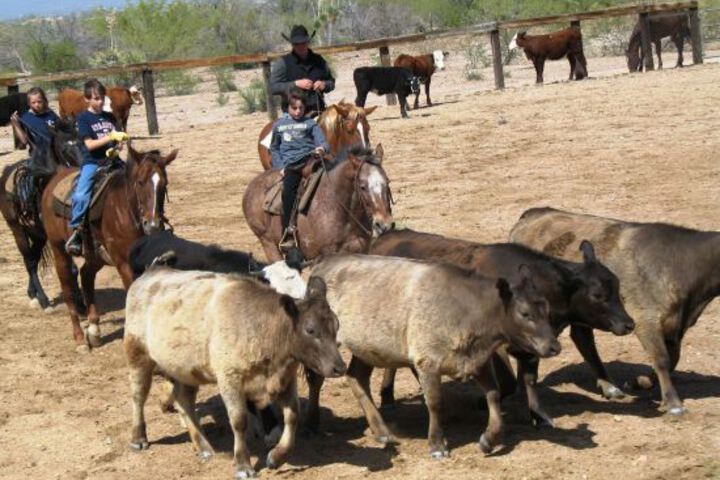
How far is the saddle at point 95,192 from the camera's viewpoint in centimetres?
1139

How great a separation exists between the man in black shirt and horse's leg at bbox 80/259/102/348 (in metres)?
2.64

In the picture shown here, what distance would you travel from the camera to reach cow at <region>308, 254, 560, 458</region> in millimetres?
7691

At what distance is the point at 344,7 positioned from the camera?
5631cm

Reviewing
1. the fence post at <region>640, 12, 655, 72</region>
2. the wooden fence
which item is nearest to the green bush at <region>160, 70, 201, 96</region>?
the wooden fence

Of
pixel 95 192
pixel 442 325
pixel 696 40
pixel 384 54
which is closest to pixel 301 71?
pixel 95 192

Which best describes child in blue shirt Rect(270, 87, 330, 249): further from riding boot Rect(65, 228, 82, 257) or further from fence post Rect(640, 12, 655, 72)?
fence post Rect(640, 12, 655, 72)

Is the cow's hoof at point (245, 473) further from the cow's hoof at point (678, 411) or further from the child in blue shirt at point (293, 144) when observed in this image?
the child in blue shirt at point (293, 144)

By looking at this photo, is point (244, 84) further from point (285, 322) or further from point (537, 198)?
point (285, 322)

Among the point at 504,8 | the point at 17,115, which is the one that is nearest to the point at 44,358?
the point at 17,115

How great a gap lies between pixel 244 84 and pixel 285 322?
3046 centimetres

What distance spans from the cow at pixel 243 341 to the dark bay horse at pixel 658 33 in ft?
75.3

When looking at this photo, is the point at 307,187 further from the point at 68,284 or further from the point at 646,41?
the point at 646,41

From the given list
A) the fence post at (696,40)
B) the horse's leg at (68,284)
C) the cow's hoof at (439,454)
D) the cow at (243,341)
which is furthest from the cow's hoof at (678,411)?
the fence post at (696,40)

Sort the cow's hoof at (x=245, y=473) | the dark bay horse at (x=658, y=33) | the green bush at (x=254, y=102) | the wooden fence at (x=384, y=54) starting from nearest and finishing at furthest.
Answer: the cow's hoof at (x=245, y=473), the wooden fence at (x=384, y=54), the green bush at (x=254, y=102), the dark bay horse at (x=658, y=33)
